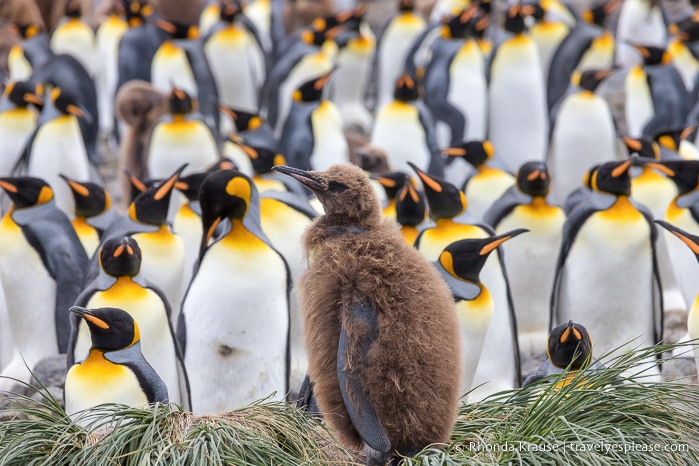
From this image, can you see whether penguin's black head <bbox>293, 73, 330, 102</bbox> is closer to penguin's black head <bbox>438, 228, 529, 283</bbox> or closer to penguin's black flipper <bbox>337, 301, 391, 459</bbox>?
penguin's black head <bbox>438, 228, 529, 283</bbox>

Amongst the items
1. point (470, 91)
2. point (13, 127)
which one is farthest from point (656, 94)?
point (13, 127)

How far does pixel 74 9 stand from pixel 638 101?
7697mm

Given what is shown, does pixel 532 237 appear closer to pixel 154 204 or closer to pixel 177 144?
pixel 154 204

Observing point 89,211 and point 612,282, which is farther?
point 89,211

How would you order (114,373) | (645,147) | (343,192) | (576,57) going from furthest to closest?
1. (576,57)
2. (645,147)
3. (114,373)
4. (343,192)

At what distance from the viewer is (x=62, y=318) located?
6637mm

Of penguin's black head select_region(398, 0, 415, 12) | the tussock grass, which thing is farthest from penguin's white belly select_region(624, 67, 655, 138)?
the tussock grass

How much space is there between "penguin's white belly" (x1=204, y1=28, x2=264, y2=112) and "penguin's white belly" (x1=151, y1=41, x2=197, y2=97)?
641mm

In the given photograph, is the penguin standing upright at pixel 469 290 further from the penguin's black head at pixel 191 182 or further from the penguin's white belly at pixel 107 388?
the penguin's black head at pixel 191 182

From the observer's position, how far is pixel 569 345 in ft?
14.6

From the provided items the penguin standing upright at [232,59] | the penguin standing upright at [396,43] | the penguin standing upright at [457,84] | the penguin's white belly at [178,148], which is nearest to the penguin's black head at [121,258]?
the penguin's white belly at [178,148]

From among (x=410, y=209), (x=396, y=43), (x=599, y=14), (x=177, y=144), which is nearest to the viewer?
(x=410, y=209)

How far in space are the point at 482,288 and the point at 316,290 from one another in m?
2.01

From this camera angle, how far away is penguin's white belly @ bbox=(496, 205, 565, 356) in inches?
266
